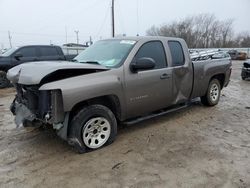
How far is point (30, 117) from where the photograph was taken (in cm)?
427

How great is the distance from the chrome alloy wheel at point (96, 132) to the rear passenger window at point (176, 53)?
6.99 feet

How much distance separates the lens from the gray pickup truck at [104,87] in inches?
155

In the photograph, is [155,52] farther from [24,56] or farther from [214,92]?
[24,56]

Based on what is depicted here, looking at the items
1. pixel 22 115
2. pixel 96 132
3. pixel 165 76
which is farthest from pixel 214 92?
pixel 22 115

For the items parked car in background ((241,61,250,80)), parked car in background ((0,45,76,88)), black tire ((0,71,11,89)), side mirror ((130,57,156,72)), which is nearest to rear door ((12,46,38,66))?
parked car in background ((0,45,76,88))

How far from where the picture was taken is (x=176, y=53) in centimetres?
581

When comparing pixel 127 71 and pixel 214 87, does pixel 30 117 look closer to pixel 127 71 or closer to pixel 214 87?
pixel 127 71

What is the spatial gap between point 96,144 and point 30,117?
1.13 m

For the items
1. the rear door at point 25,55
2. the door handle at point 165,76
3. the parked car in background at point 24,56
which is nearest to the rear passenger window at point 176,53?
the door handle at point 165,76

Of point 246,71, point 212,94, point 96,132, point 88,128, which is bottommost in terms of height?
point 246,71

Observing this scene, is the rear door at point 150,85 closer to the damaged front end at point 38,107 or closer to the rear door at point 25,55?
the damaged front end at point 38,107

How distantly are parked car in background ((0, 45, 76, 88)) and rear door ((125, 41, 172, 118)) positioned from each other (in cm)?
776

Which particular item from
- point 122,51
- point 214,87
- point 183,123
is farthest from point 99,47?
point 214,87

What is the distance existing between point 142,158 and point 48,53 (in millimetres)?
9387
